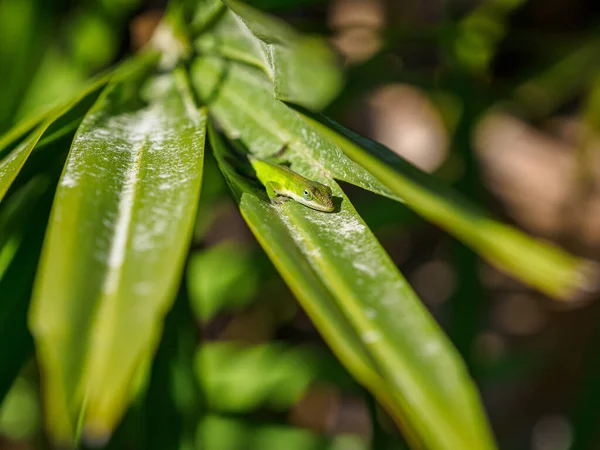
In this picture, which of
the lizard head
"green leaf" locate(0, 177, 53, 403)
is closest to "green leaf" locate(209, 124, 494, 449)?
the lizard head

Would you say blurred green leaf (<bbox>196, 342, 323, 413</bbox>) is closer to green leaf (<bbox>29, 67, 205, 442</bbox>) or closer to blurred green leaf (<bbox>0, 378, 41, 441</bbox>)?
blurred green leaf (<bbox>0, 378, 41, 441</bbox>)

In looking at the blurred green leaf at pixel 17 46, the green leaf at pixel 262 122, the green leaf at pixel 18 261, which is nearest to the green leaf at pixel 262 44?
the green leaf at pixel 262 122

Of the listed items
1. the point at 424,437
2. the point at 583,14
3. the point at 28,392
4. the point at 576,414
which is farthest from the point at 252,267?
the point at 583,14

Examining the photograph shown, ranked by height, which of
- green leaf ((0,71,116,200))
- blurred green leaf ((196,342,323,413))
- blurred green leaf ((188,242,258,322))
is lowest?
blurred green leaf ((196,342,323,413))

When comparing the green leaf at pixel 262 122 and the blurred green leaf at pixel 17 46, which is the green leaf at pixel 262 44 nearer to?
the green leaf at pixel 262 122

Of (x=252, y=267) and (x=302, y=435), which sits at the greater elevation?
(x=252, y=267)

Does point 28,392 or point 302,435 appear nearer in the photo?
point 28,392

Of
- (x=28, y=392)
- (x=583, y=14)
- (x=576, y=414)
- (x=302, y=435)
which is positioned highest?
(x=28, y=392)

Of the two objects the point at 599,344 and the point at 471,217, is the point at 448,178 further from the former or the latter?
the point at 471,217
